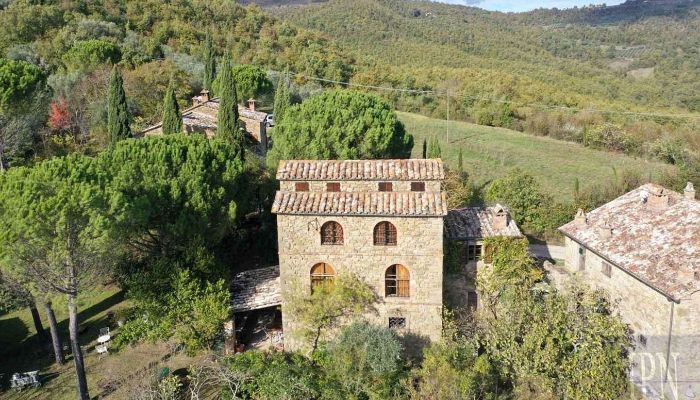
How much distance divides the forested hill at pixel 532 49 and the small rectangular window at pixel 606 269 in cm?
5788

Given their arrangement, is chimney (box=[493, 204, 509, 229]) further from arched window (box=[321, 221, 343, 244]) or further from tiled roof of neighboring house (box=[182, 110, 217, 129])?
tiled roof of neighboring house (box=[182, 110, 217, 129])

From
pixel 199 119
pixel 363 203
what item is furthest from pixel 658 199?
pixel 199 119

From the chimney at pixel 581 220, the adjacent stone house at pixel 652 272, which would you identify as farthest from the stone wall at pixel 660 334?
the chimney at pixel 581 220

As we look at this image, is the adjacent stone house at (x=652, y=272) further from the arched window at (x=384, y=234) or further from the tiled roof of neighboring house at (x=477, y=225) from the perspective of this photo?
the arched window at (x=384, y=234)

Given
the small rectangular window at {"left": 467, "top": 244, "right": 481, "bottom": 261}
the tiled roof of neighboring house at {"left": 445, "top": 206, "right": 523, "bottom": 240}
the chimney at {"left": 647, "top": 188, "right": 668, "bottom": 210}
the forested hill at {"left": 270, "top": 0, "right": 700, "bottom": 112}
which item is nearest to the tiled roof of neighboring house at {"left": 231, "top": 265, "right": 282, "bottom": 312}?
the tiled roof of neighboring house at {"left": 445, "top": 206, "right": 523, "bottom": 240}

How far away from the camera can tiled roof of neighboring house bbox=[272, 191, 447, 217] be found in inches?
835

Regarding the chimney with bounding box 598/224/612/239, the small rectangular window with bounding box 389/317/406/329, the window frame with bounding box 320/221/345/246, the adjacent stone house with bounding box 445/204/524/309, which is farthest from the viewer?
the chimney with bounding box 598/224/612/239

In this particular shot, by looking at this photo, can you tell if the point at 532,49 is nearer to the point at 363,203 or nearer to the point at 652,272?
the point at 652,272

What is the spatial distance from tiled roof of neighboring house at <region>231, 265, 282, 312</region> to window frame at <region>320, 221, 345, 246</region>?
158 inches

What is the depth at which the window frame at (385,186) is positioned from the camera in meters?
22.6

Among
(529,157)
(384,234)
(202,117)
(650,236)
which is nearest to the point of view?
(384,234)

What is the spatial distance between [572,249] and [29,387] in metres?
26.4

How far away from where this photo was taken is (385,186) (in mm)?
22703

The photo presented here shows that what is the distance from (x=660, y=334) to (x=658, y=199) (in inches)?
305
